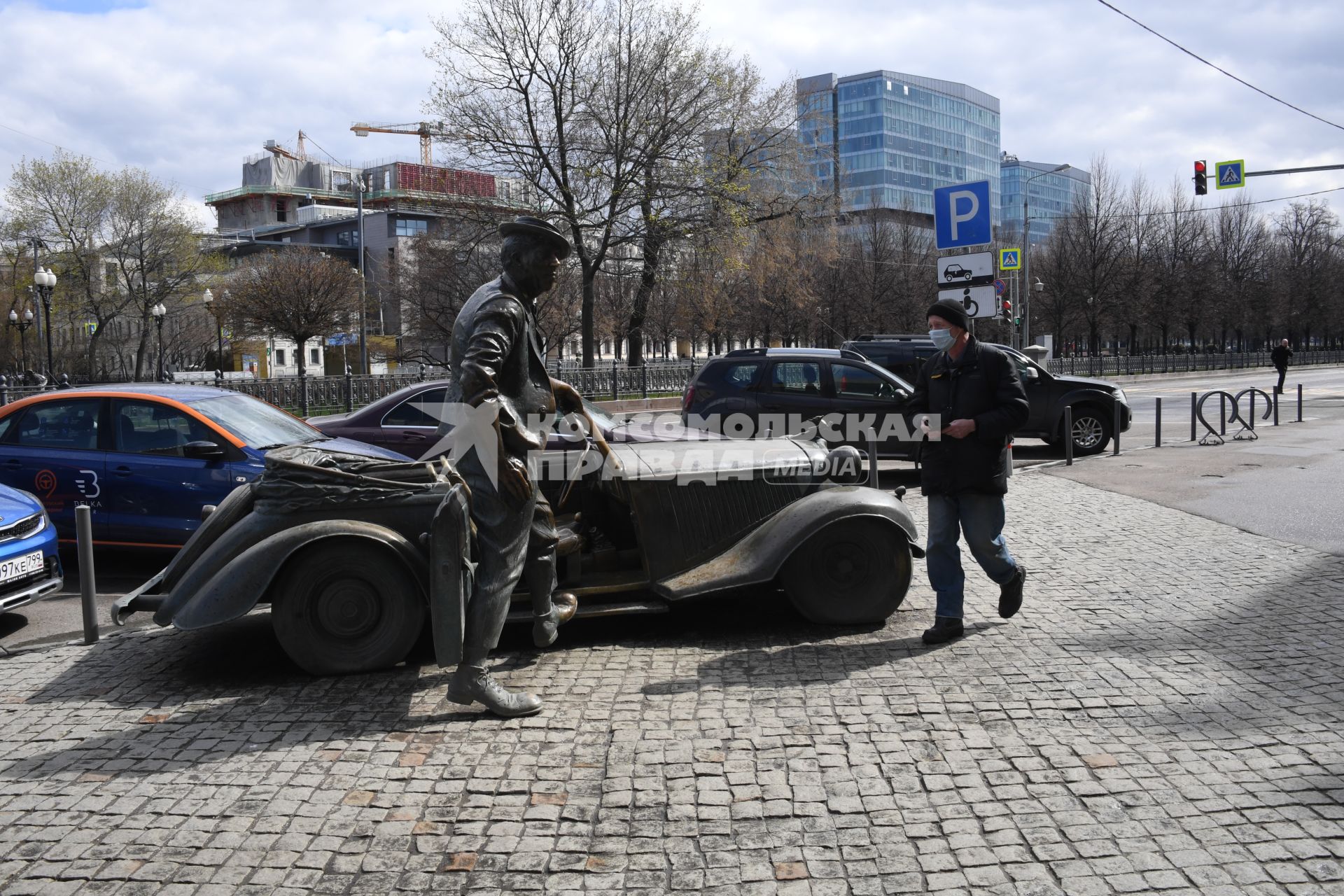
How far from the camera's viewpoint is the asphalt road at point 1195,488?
288 inches

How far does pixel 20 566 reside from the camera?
645 cm

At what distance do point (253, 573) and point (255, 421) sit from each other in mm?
4118

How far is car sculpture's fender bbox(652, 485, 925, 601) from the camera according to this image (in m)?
5.38

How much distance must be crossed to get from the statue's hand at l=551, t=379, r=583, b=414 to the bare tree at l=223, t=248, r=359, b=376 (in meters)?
49.0

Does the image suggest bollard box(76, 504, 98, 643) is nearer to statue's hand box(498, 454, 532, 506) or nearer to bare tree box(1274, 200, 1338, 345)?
statue's hand box(498, 454, 532, 506)

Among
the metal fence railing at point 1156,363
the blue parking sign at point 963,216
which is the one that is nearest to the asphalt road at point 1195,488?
the blue parking sign at point 963,216

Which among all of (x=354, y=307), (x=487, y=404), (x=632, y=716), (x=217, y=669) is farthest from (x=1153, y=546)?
(x=354, y=307)

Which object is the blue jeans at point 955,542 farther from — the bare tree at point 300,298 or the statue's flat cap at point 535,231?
the bare tree at point 300,298

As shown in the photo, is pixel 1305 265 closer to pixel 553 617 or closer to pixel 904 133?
pixel 904 133

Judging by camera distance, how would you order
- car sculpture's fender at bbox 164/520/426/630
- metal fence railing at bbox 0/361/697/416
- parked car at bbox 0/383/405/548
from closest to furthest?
car sculpture's fender at bbox 164/520/426/630 < parked car at bbox 0/383/405/548 < metal fence railing at bbox 0/361/697/416

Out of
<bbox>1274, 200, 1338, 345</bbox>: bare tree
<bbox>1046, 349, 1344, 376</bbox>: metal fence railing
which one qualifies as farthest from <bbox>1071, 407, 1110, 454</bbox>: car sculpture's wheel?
<bbox>1274, 200, 1338, 345</bbox>: bare tree

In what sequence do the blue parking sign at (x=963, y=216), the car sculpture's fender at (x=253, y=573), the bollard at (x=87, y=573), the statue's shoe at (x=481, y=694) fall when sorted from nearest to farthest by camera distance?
1. the statue's shoe at (x=481, y=694)
2. the car sculpture's fender at (x=253, y=573)
3. the bollard at (x=87, y=573)
4. the blue parking sign at (x=963, y=216)

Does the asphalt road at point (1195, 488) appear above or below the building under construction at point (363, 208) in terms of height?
below

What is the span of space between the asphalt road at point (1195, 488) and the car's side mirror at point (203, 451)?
912 millimetres
